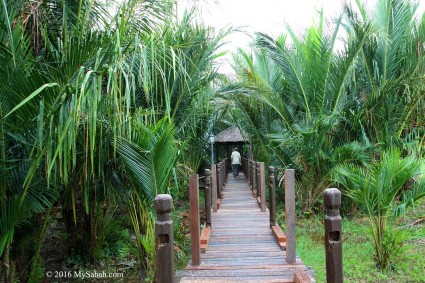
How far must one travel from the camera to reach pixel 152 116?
4875mm

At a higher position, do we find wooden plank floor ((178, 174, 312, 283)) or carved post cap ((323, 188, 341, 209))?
carved post cap ((323, 188, 341, 209))

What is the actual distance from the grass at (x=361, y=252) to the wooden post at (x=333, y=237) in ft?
8.74

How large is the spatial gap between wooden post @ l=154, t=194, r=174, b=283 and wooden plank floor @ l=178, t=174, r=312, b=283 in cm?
147

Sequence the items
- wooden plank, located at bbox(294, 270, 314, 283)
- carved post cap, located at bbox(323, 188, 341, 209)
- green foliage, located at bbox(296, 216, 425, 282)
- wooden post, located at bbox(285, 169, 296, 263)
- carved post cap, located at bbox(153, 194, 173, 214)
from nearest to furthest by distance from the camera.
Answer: carved post cap, located at bbox(153, 194, 173, 214)
carved post cap, located at bbox(323, 188, 341, 209)
wooden plank, located at bbox(294, 270, 314, 283)
wooden post, located at bbox(285, 169, 296, 263)
green foliage, located at bbox(296, 216, 425, 282)

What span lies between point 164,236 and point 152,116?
268cm

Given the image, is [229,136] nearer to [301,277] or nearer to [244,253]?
[244,253]

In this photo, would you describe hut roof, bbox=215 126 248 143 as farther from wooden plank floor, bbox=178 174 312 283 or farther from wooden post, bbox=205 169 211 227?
wooden post, bbox=205 169 211 227

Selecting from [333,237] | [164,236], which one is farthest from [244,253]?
[164,236]

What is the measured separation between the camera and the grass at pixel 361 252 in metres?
4.93

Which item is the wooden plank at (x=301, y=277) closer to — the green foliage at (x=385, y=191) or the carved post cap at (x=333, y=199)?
the carved post cap at (x=333, y=199)

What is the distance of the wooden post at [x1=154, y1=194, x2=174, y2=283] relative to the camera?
93.4 inches

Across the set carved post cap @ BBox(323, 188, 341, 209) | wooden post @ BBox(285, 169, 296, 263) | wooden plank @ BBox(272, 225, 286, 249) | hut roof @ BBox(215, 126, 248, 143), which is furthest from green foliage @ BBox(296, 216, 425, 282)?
hut roof @ BBox(215, 126, 248, 143)

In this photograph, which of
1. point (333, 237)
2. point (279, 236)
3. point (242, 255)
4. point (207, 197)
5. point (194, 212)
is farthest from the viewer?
point (207, 197)

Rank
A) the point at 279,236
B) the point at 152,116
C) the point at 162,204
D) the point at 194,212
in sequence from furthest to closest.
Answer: the point at 279,236 < the point at 152,116 < the point at 194,212 < the point at 162,204
